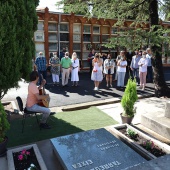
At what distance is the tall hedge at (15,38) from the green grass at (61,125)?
134cm

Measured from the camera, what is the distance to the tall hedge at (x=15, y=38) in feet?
17.8

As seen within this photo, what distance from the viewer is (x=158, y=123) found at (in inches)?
226

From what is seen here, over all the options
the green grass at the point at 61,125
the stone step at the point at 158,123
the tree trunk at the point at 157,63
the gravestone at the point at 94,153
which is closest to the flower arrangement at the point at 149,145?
the gravestone at the point at 94,153

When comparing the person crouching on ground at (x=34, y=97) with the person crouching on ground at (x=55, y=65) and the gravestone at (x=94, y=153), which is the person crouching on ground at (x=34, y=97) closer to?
the gravestone at (x=94, y=153)

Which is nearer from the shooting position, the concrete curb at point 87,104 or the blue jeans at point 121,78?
the concrete curb at point 87,104

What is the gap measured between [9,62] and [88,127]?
116 inches

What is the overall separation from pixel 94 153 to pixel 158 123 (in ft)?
8.25

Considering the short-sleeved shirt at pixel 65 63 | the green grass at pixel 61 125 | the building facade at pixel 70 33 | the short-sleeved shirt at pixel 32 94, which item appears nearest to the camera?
the green grass at pixel 61 125

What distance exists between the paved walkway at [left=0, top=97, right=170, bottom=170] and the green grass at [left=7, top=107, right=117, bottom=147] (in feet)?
1.39

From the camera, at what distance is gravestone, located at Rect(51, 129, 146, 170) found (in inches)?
146

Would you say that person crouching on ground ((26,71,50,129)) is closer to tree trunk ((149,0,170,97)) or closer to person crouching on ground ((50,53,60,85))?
tree trunk ((149,0,170,97))

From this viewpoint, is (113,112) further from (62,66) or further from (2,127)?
(62,66)

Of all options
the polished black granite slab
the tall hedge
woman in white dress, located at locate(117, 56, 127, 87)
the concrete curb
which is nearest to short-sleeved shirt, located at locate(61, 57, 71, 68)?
woman in white dress, located at locate(117, 56, 127, 87)

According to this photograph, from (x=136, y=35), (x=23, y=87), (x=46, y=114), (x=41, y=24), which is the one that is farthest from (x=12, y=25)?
(x=41, y=24)
